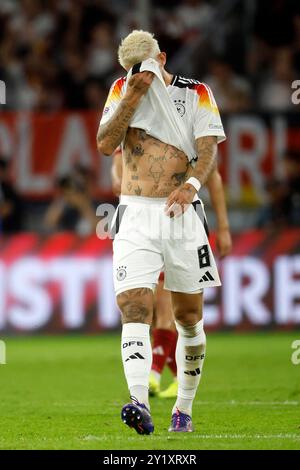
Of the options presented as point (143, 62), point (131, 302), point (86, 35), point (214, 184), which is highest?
point (86, 35)

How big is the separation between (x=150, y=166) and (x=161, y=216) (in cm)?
31

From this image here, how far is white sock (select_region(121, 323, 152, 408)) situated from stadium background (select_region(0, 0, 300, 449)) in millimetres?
3971

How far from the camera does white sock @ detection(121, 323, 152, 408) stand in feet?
22.4

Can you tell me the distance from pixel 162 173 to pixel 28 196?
30.7 ft

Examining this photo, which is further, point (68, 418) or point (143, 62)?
point (68, 418)

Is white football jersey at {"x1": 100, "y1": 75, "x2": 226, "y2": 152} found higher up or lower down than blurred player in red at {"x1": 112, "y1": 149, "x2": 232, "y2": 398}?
higher up

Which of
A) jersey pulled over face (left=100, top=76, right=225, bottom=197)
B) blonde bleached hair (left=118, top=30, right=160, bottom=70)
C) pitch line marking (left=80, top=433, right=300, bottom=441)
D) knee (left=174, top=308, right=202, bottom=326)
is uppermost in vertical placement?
blonde bleached hair (left=118, top=30, right=160, bottom=70)

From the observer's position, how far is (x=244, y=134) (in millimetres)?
16438

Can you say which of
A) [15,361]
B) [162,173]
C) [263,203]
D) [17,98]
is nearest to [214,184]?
[162,173]

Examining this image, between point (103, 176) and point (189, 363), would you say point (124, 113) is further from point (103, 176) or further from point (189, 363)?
point (103, 176)

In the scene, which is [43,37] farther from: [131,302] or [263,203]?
[131,302]

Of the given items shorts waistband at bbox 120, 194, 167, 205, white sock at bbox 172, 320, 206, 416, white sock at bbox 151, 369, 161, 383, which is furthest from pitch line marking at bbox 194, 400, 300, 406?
shorts waistband at bbox 120, 194, 167, 205

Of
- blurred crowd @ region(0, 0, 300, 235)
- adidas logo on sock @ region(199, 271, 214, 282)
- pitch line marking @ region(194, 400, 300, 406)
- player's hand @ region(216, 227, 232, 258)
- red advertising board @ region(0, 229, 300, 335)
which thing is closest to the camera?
adidas logo on sock @ region(199, 271, 214, 282)

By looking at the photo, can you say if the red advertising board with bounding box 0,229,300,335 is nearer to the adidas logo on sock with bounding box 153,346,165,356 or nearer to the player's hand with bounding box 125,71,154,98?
the adidas logo on sock with bounding box 153,346,165,356
